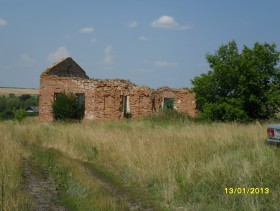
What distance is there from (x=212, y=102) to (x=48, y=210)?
14.8 m

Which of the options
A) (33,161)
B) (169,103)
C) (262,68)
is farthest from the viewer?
(169,103)

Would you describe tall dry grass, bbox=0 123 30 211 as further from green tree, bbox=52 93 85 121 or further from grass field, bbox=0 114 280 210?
green tree, bbox=52 93 85 121

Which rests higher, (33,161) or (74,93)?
(74,93)

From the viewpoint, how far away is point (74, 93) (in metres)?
26.0

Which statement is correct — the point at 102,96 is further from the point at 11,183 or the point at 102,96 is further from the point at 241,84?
the point at 11,183

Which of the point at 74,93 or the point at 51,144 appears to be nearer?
the point at 51,144

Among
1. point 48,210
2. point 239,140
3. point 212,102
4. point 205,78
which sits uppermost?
point 205,78

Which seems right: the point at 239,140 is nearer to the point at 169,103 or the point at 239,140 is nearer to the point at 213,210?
the point at 213,210

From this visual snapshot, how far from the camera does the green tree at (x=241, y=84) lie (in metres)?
18.3

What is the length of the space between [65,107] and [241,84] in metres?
11.9

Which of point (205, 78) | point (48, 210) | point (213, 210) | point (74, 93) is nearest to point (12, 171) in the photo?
point (48, 210)

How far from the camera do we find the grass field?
615 cm
